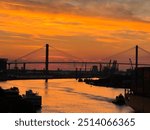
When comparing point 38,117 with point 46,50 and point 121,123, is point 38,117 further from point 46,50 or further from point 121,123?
point 46,50

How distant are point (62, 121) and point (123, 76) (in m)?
19.1

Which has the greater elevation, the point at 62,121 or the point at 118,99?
the point at 62,121

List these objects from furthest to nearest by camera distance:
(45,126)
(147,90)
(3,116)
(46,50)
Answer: (46,50) → (147,90) → (3,116) → (45,126)

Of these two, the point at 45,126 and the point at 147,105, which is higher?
the point at 45,126

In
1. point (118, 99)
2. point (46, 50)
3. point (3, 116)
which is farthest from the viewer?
point (46, 50)

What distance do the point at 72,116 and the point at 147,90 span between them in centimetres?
524

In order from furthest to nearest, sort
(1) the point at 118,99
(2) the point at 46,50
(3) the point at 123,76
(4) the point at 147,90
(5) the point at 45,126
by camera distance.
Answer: (3) the point at 123,76 < (2) the point at 46,50 < (1) the point at 118,99 < (4) the point at 147,90 < (5) the point at 45,126

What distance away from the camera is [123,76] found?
2002 cm

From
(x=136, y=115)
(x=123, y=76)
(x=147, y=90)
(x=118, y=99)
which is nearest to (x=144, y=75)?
(x=147, y=90)

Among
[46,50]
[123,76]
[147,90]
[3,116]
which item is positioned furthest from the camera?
[123,76]

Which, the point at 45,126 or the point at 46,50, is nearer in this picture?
the point at 45,126

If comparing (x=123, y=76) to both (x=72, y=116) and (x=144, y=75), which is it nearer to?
(x=144, y=75)

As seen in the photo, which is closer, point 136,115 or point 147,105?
point 136,115

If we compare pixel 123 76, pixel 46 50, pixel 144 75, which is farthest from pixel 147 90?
pixel 123 76
